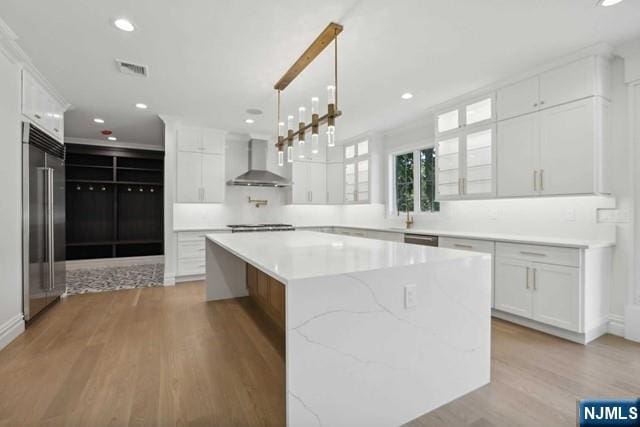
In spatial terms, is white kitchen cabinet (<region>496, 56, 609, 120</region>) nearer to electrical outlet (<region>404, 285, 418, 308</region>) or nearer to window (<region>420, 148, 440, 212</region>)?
window (<region>420, 148, 440, 212</region>)

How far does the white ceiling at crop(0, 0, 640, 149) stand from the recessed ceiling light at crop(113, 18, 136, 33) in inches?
2.0

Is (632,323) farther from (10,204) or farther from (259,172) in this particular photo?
(10,204)

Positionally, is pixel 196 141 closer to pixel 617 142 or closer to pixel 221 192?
pixel 221 192

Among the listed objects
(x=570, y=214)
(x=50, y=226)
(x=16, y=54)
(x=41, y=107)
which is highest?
(x=16, y=54)

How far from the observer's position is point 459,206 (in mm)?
4227

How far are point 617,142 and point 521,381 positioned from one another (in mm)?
2295

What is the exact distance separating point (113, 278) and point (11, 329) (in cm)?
265

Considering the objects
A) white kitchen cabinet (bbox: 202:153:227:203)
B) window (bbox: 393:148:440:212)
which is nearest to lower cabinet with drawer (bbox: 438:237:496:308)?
window (bbox: 393:148:440:212)

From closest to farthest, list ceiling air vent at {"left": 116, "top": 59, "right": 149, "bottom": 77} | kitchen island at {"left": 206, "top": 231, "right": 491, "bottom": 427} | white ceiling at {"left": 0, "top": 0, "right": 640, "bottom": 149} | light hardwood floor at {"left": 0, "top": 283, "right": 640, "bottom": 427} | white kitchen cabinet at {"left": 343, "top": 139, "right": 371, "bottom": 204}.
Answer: kitchen island at {"left": 206, "top": 231, "right": 491, "bottom": 427} < light hardwood floor at {"left": 0, "top": 283, "right": 640, "bottom": 427} < white ceiling at {"left": 0, "top": 0, "right": 640, "bottom": 149} < ceiling air vent at {"left": 116, "top": 59, "right": 149, "bottom": 77} < white kitchen cabinet at {"left": 343, "top": 139, "right": 371, "bottom": 204}

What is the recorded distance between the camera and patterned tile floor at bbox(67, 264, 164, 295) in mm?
4535

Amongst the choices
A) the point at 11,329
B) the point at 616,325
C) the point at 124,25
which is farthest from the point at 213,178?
the point at 616,325

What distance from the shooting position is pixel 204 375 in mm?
2109

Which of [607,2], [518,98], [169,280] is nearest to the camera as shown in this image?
[607,2]

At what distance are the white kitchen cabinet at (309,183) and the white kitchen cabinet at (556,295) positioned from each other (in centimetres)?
412
